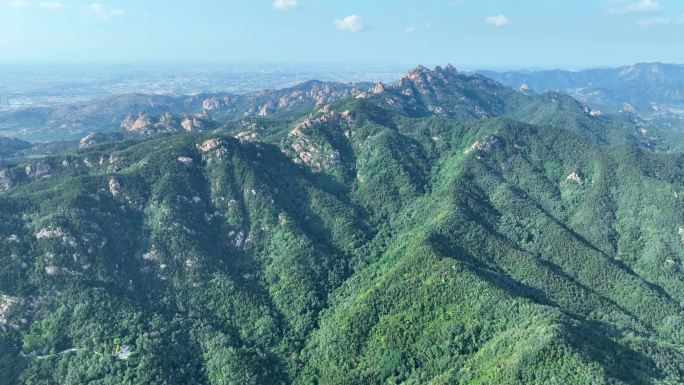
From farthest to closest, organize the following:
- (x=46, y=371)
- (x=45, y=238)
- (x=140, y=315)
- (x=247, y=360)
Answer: (x=45, y=238), (x=140, y=315), (x=247, y=360), (x=46, y=371)

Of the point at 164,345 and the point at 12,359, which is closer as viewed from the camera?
the point at 12,359

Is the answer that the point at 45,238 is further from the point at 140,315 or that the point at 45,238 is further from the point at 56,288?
the point at 140,315

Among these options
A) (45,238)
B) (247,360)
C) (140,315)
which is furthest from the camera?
(45,238)

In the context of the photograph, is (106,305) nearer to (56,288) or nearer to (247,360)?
(56,288)

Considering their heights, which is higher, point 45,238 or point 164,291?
point 45,238

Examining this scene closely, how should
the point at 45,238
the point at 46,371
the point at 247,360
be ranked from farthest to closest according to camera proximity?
1. the point at 45,238
2. the point at 247,360
3. the point at 46,371

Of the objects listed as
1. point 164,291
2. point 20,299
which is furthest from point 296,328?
point 20,299

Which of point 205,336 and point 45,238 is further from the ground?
point 45,238

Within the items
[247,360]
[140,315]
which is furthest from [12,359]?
[247,360]

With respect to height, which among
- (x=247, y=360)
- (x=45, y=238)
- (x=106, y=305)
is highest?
(x=45, y=238)
